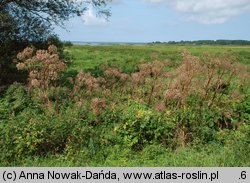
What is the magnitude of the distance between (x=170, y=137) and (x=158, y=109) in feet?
2.52

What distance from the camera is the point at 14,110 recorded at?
10.6 meters

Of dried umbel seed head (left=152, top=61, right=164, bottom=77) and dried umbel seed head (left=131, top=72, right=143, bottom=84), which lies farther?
dried umbel seed head (left=131, top=72, right=143, bottom=84)

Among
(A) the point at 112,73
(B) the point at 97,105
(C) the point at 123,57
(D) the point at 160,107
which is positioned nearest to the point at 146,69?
(A) the point at 112,73

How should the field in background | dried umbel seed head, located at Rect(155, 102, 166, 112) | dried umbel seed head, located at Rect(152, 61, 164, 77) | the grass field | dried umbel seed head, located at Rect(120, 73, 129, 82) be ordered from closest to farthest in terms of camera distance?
the grass field → dried umbel seed head, located at Rect(155, 102, 166, 112) → dried umbel seed head, located at Rect(152, 61, 164, 77) → dried umbel seed head, located at Rect(120, 73, 129, 82) → the field in background

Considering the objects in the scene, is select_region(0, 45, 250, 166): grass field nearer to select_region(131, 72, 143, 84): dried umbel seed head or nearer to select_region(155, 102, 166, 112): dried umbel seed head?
select_region(155, 102, 166, 112): dried umbel seed head

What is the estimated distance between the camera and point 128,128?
9133 mm

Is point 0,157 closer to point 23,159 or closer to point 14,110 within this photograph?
point 23,159

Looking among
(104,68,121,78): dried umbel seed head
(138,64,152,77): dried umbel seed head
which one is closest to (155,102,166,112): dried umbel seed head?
(138,64,152,77): dried umbel seed head

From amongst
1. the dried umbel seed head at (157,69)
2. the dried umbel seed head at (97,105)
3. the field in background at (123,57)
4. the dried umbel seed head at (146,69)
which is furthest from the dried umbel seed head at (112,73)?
the field in background at (123,57)

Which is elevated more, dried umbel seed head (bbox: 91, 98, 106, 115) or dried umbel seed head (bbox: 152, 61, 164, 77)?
dried umbel seed head (bbox: 152, 61, 164, 77)

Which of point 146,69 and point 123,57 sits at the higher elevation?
point 146,69

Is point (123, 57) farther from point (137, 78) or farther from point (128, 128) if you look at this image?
point (128, 128)

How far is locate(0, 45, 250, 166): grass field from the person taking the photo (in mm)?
8109

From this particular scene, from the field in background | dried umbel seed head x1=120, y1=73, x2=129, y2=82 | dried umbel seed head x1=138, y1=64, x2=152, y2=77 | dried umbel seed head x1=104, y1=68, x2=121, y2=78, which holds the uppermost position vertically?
dried umbel seed head x1=138, y1=64, x2=152, y2=77
